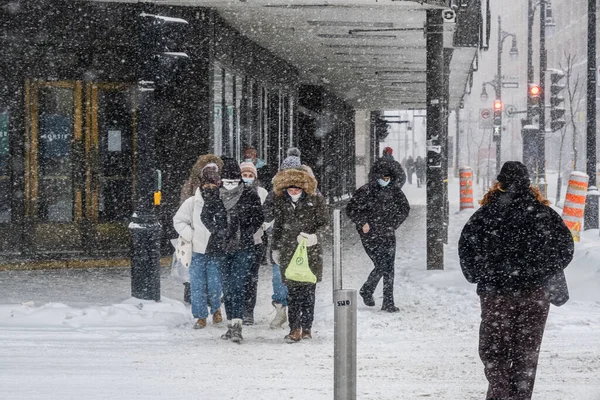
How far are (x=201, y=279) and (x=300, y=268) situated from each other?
1259mm

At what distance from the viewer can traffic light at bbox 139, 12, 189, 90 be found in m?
10.3

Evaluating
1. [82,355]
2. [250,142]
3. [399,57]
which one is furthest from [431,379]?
[399,57]

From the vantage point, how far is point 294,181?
8.85 meters

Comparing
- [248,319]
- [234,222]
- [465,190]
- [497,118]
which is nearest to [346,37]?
[248,319]

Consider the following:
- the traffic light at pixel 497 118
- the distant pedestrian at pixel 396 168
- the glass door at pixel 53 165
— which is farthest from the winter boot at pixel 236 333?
the traffic light at pixel 497 118

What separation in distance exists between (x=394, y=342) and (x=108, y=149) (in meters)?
6.76

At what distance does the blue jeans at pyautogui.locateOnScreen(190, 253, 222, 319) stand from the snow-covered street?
0.79 ft

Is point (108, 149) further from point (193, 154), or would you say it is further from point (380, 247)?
point (380, 247)

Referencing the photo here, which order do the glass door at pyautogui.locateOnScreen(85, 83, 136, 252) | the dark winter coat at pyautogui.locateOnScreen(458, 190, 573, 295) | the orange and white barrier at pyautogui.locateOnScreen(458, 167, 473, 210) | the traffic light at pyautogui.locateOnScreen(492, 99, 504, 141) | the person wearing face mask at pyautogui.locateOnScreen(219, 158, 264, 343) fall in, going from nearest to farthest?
1. the dark winter coat at pyautogui.locateOnScreen(458, 190, 573, 295)
2. the person wearing face mask at pyautogui.locateOnScreen(219, 158, 264, 343)
3. the glass door at pyautogui.locateOnScreen(85, 83, 136, 252)
4. the orange and white barrier at pyautogui.locateOnScreen(458, 167, 473, 210)
5. the traffic light at pyautogui.locateOnScreen(492, 99, 504, 141)

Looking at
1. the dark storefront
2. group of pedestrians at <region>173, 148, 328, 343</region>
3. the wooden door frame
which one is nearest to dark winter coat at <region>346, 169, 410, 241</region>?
group of pedestrians at <region>173, 148, 328, 343</region>

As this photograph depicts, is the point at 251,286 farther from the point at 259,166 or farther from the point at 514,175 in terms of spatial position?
the point at 259,166

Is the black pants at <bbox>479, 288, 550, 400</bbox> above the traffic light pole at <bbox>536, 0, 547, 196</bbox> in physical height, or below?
below

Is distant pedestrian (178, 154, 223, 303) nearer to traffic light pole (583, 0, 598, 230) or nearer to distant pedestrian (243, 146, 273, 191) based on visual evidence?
distant pedestrian (243, 146, 273, 191)

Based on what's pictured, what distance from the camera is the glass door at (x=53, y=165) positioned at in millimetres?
13969
